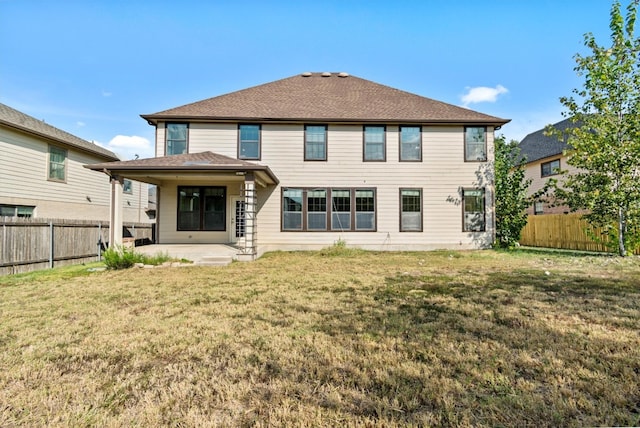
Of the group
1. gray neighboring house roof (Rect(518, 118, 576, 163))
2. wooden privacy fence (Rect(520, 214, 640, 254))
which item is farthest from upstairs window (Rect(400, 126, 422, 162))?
gray neighboring house roof (Rect(518, 118, 576, 163))

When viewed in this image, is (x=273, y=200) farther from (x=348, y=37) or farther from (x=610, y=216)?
(x=610, y=216)

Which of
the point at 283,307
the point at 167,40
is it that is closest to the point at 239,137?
the point at 167,40

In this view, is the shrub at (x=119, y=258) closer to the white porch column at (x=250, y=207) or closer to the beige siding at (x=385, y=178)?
the white porch column at (x=250, y=207)

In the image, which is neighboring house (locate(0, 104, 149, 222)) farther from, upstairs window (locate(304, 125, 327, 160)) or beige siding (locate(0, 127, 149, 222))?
upstairs window (locate(304, 125, 327, 160))

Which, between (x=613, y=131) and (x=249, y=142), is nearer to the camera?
(x=613, y=131)

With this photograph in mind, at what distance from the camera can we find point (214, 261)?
904 centimetres

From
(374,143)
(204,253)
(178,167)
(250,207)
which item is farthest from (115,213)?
(374,143)

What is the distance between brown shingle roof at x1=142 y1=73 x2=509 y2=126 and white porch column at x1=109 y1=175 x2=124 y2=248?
3.80 metres

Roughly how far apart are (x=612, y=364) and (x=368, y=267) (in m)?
5.89

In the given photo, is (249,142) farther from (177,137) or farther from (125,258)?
(125,258)

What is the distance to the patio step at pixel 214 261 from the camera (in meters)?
8.95

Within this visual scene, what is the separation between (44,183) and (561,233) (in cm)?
2258

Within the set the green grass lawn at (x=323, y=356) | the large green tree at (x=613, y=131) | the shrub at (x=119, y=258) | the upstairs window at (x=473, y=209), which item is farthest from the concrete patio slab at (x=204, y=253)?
the large green tree at (x=613, y=131)

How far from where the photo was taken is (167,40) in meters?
10.8
